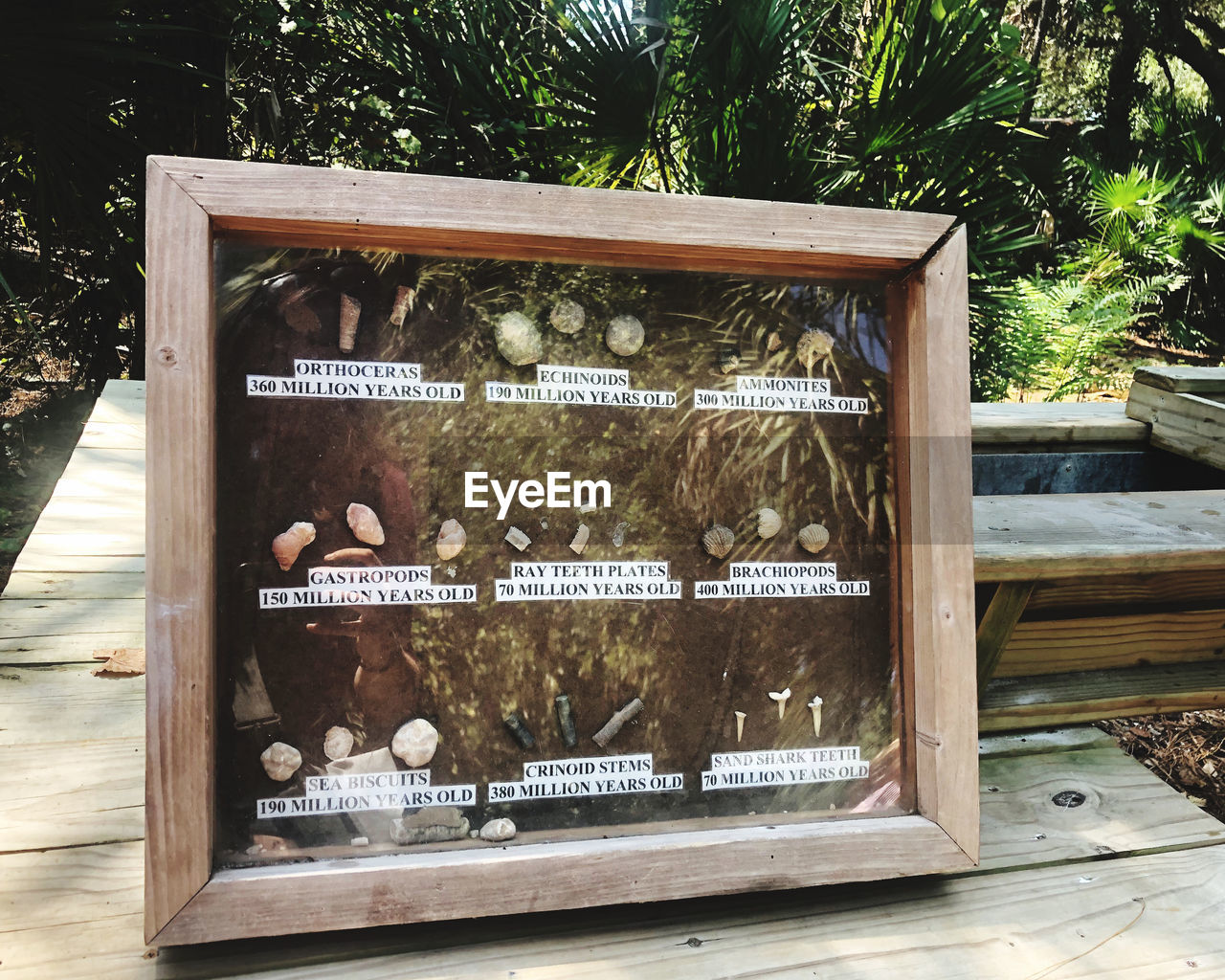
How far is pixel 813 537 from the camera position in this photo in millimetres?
803

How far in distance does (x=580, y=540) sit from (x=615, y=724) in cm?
19

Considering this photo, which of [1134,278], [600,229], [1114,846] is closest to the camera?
[600,229]

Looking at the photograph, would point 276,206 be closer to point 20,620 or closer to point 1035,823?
point 20,620

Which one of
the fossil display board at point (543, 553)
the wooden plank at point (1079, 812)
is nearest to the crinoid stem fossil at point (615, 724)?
the fossil display board at point (543, 553)

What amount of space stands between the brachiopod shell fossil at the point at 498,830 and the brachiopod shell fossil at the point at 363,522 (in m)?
0.30

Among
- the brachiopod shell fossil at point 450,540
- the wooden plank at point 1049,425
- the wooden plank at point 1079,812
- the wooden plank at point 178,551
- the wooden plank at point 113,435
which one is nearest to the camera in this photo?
the wooden plank at point 178,551

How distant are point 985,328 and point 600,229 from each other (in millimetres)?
2330

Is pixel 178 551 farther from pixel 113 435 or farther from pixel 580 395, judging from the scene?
pixel 113 435

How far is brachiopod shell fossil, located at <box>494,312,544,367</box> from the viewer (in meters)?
0.73

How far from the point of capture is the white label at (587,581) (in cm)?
74

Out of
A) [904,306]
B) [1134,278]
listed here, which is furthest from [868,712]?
[1134,278]

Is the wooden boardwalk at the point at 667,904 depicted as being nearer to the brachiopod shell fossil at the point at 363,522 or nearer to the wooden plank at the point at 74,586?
the wooden plank at the point at 74,586

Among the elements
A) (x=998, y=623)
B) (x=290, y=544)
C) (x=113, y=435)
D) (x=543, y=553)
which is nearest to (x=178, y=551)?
(x=290, y=544)

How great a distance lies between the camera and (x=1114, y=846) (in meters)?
0.85
